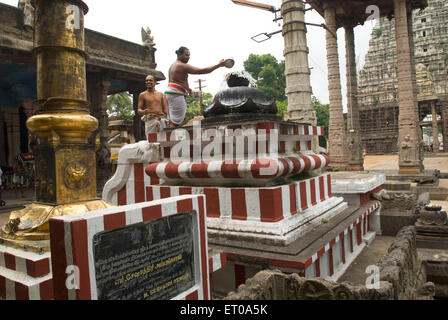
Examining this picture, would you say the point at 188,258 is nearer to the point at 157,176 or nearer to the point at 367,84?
the point at 157,176

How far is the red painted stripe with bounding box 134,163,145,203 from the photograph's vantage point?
3.80m

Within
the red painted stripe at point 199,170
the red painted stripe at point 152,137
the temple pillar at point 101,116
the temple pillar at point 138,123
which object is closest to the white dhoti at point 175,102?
the red painted stripe at point 152,137

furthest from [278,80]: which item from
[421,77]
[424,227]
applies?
[424,227]

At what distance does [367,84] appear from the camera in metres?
35.2

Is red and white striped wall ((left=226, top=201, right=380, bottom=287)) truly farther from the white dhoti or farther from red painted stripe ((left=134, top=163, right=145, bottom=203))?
the white dhoti

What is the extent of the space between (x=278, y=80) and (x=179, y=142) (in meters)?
44.3

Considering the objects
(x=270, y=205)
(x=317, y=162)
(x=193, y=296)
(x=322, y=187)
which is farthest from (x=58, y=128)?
(x=322, y=187)

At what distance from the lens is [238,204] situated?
2.80m

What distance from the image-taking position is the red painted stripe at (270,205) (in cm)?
263

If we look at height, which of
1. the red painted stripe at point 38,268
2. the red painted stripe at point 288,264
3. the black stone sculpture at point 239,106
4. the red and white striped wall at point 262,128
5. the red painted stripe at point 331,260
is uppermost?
the black stone sculpture at point 239,106

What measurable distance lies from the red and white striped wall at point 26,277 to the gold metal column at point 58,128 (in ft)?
0.55

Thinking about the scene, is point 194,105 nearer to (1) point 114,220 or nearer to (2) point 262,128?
(2) point 262,128

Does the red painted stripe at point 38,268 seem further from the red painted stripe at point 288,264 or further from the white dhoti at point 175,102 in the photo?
the white dhoti at point 175,102

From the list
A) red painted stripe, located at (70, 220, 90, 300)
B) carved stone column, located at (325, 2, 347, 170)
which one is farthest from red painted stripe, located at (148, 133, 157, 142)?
carved stone column, located at (325, 2, 347, 170)
